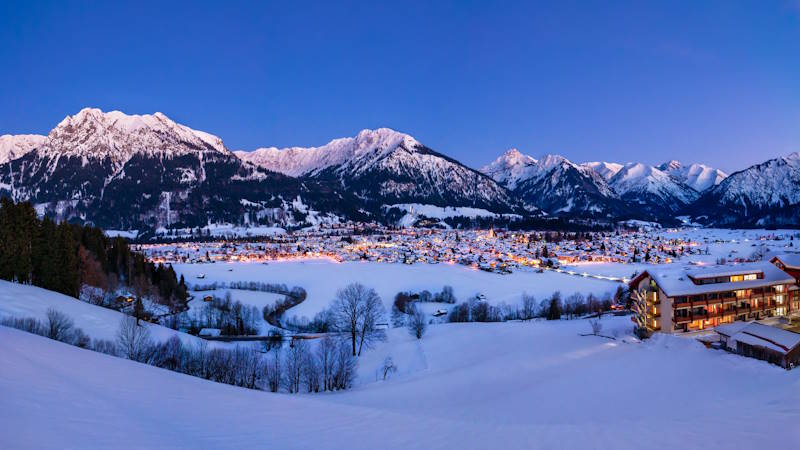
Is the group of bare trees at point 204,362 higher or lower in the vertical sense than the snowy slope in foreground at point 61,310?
lower

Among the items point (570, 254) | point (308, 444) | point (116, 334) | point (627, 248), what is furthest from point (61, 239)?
point (627, 248)

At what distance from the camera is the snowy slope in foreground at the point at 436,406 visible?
9.63 meters

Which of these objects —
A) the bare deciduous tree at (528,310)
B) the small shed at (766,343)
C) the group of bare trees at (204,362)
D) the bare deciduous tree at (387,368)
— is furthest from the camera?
the bare deciduous tree at (528,310)

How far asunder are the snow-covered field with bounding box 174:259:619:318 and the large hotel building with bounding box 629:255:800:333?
34110 millimetres

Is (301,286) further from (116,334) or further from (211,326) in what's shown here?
(116,334)

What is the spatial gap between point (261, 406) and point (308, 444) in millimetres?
4277

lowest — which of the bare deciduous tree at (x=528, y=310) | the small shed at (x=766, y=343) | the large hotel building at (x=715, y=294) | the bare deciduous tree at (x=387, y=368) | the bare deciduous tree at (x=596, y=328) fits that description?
the bare deciduous tree at (x=387, y=368)

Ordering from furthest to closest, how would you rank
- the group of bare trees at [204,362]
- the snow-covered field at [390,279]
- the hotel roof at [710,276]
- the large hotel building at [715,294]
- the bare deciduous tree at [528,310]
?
1. the snow-covered field at [390,279]
2. the bare deciduous tree at [528,310]
3. the hotel roof at [710,276]
4. the large hotel building at [715,294]
5. the group of bare trees at [204,362]

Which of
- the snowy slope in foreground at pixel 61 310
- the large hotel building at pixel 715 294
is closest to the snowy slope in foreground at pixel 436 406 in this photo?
the large hotel building at pixel 715 294

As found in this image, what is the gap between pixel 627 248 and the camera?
164m

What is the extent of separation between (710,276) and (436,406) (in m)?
32.2

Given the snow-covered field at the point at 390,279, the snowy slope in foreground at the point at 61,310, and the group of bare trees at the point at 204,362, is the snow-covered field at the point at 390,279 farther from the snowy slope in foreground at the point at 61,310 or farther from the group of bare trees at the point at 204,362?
the group of bare trees at the point at 204,362

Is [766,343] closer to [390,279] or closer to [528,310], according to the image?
[528,310]

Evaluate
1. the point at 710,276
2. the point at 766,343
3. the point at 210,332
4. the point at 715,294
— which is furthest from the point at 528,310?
the point at 210,332
